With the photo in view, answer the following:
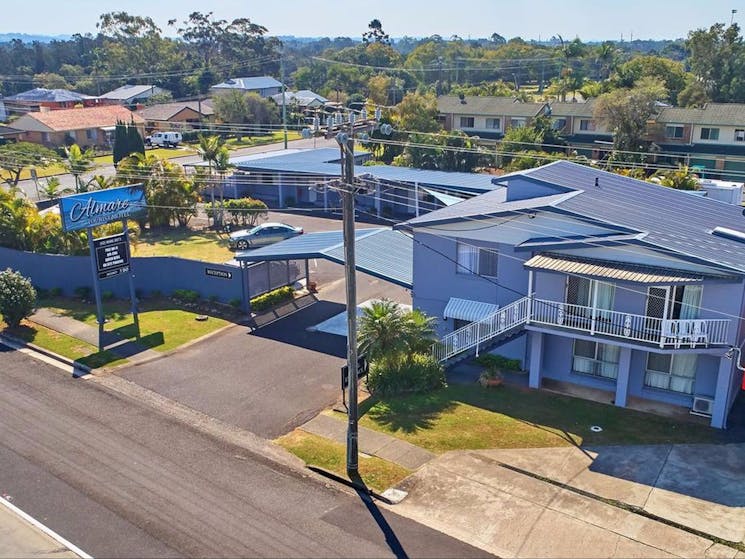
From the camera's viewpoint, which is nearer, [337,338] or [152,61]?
[337,338]

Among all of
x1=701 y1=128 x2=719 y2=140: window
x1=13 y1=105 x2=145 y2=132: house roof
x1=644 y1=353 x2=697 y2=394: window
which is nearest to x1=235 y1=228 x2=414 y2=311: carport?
x1=644 y1=353 x2=697 y2=394: window

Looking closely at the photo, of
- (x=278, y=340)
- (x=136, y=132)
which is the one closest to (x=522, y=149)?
(x=136, y=132)

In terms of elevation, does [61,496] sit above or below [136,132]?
below

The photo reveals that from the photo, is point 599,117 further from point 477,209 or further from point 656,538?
point 656,538

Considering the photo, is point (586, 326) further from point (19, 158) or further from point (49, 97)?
point (49, 97)

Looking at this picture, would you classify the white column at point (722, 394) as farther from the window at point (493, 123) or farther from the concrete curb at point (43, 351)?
the window at point (493, 123)

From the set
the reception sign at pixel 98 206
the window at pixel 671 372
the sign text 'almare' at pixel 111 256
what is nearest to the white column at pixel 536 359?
the window at pixel 671 372
